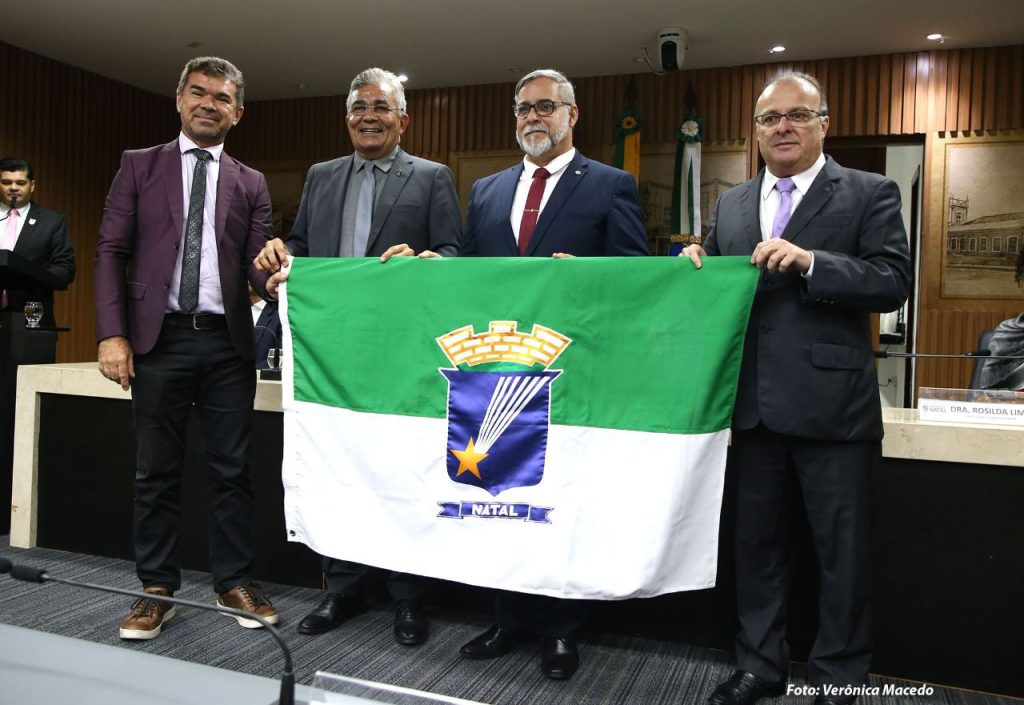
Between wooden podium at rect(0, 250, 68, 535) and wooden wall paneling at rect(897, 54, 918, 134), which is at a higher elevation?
wooden wall paneling at rect(897, 54, 918, 134)

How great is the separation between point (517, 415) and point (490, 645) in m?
0.73

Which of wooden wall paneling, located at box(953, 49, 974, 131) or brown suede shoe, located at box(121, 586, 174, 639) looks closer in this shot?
brown suede shoe, located at box(121, 586, 174, 639)

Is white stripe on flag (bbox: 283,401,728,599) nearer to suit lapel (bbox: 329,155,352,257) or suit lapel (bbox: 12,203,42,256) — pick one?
suit lapel (bbox: 329,155,352,257)

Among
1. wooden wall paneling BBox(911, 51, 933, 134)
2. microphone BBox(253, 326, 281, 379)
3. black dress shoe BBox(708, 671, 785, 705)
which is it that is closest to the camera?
black dress shoe BBox(708, 671, 785, 705)

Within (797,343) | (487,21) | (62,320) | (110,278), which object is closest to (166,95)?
(62,320)

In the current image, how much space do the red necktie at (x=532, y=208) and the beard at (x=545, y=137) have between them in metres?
0.07

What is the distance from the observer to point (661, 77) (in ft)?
23.7

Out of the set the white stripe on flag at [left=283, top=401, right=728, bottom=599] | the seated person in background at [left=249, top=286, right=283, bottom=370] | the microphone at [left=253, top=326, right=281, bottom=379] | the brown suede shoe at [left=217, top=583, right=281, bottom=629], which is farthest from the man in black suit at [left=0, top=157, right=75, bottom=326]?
the white stripe on flag at [left=283, top=401, right=728, bottom=599]

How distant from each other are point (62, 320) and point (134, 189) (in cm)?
635

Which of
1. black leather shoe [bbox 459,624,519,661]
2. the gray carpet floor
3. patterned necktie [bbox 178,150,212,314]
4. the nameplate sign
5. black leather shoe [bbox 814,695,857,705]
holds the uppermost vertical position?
patterned necktie [bbox 178,150,212,314]

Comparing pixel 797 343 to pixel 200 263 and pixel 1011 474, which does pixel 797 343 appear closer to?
pixel 1011 474

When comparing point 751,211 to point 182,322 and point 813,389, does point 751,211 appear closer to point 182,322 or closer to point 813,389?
point 813,389

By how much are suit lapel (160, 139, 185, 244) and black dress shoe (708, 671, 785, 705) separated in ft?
6.66

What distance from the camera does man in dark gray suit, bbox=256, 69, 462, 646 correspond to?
101 inches
